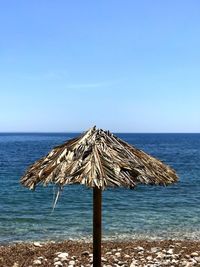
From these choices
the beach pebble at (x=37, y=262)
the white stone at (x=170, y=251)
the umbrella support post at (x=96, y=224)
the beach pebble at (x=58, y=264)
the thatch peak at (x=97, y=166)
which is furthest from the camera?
the white stone at (x=170, y=251)

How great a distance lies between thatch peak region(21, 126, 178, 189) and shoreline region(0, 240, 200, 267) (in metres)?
4.69

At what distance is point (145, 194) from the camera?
30.1m

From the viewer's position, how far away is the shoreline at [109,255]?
1298 centimetres

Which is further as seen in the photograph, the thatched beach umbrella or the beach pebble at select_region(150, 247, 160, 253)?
the beach pebble at select_region(150, 247, 160, 253)

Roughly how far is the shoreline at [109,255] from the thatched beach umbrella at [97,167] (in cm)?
441

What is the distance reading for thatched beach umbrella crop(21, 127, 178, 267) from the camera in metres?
8.04

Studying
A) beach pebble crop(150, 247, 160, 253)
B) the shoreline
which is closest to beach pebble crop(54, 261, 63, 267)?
the shoreline

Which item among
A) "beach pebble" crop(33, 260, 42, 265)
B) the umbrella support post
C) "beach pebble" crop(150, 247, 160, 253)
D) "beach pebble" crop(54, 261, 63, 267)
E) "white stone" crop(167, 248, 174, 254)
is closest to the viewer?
the umbrella support post

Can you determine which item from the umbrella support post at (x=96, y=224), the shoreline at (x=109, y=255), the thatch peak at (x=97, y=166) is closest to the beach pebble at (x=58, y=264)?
the shoreline at (x=109, y=255)

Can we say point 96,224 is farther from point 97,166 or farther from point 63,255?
point 63,255

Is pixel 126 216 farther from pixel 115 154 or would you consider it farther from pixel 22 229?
pixel 115 154

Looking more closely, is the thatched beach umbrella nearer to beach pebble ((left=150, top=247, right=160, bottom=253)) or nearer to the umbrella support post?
the umbrella support post

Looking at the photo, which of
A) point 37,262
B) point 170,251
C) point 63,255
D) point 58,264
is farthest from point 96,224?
point 170,251

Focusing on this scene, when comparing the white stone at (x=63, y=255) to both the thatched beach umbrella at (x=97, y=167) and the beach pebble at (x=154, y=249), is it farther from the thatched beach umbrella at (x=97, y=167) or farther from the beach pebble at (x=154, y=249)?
the thatched beach umbrella at (x=97, y=167)
